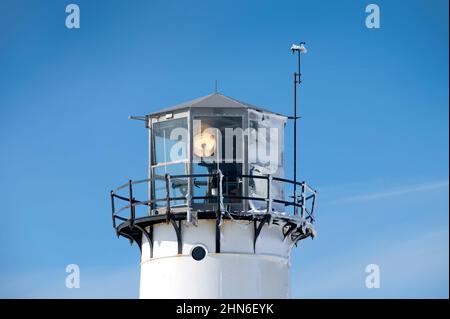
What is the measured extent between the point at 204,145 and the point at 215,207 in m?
1.76

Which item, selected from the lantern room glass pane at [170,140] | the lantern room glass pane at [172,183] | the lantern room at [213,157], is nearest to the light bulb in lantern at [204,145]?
the lantern room at [213,157]

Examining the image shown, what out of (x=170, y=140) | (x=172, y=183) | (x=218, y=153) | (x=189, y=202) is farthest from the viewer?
(x=170, y=140)

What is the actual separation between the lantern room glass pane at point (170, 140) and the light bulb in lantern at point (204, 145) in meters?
0.31

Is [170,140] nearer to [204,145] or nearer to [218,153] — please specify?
[204,145]

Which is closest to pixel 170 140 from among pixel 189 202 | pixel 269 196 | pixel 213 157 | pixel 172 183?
pixel 172 183

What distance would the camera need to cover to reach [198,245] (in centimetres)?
4528

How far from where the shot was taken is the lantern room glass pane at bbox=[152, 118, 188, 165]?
45.9 metres

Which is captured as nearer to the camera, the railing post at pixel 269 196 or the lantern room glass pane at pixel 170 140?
the railing post at pixel 269 196

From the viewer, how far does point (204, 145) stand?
150 feet

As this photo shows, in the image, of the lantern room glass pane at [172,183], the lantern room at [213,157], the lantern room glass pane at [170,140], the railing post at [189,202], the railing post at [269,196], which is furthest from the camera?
the lantern room glass pane at [170,140]

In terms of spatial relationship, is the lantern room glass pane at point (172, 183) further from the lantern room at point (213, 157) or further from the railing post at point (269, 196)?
the railing post at point (269, 196)

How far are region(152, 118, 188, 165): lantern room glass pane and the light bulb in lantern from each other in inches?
12.1

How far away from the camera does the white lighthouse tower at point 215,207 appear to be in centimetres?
4512
